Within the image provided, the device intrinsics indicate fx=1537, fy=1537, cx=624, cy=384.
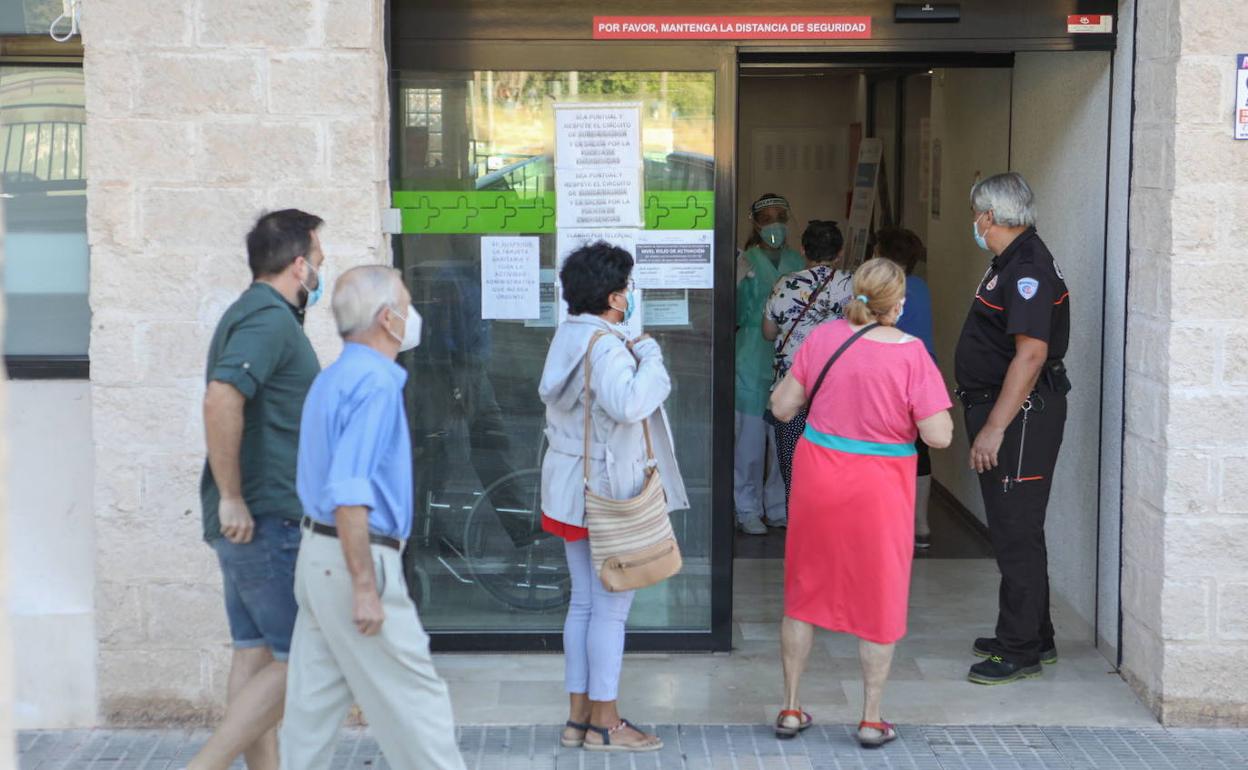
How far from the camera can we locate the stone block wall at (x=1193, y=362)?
5.14m

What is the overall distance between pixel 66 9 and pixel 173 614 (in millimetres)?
2093

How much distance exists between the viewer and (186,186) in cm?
509

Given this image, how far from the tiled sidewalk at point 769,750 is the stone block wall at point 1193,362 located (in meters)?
0.26

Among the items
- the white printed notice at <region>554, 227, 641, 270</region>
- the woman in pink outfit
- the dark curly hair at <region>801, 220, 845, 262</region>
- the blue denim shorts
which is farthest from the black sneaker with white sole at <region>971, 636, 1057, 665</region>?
the blue denim shorts

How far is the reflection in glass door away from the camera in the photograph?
229 inches

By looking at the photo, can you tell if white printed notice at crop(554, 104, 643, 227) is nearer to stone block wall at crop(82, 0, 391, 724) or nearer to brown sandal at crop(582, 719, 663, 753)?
stone block wall at crop(82, 0, 391, 724)

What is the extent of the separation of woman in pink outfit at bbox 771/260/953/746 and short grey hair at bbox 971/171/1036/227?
0.93 m

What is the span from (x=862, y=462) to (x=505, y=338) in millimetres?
1680

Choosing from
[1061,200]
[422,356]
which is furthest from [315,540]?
[1061,200]

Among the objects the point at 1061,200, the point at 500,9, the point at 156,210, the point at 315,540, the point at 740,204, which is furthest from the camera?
the point at 740,204

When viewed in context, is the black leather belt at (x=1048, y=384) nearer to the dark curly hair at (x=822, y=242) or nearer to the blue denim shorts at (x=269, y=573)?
the dark curly hair at (x=822, y=242)

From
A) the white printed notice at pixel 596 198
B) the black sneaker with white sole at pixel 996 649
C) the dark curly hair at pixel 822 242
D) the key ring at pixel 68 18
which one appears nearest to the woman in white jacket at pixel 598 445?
the white printed notice at pixel 596 198

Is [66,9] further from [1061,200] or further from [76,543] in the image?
[1061,200]

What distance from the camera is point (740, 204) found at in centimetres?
1138
